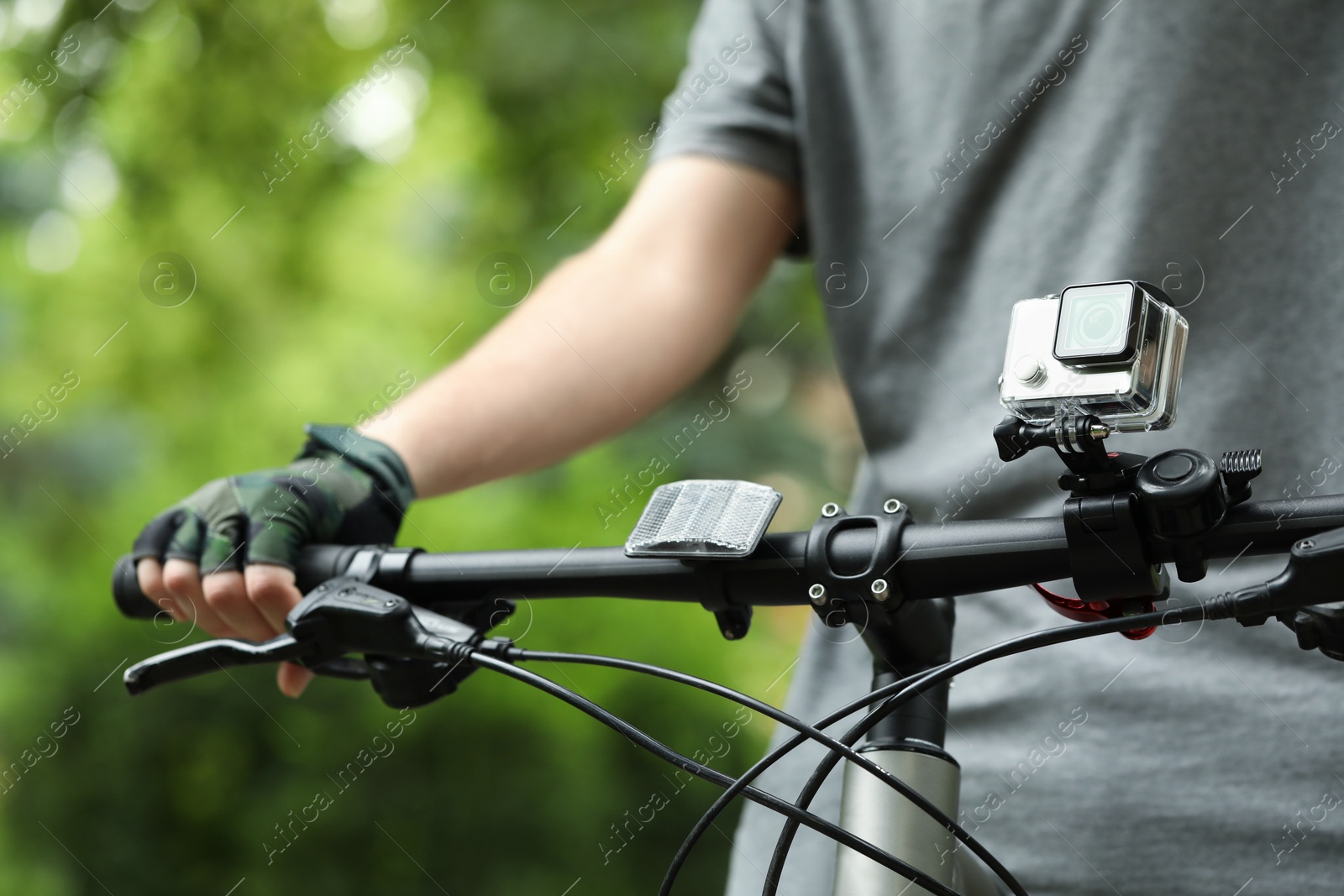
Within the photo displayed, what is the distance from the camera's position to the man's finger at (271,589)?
1045 millimetres

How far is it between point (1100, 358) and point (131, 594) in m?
0.92

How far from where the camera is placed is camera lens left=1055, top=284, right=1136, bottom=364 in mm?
666

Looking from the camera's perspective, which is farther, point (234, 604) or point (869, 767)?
point (234, 604)

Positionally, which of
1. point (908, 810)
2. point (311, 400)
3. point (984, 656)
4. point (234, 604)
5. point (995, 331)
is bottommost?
point (311, 400)

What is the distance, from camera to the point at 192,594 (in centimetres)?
109

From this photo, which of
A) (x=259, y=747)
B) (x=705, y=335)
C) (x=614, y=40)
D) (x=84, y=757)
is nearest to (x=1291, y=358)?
(x=705, y=335)

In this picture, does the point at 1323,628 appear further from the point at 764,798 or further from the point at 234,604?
the point at 234,604

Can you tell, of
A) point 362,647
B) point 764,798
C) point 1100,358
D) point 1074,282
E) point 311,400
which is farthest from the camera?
point 311,400

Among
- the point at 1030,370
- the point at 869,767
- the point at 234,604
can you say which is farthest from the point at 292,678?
Result: the point at 1030,370

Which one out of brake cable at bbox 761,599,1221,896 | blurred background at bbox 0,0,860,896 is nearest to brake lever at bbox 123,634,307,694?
brake cable at bbox 761,599,1221,896

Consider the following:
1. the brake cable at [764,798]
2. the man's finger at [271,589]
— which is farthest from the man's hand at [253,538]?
the brake cable at [764,798]

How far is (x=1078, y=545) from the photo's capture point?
740 millimetres

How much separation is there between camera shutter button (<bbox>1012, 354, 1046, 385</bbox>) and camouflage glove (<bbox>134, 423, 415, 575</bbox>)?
0.68 metres

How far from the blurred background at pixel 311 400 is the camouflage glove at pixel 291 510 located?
216cm
